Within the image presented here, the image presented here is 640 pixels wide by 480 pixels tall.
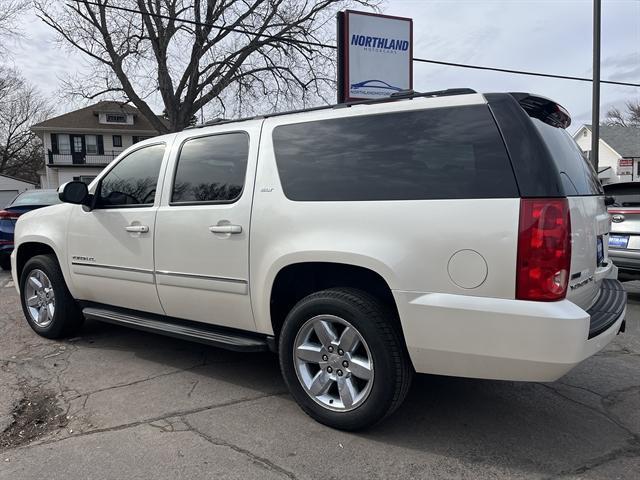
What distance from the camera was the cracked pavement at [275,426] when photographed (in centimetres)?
282

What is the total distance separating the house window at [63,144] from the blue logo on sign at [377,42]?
122 feet

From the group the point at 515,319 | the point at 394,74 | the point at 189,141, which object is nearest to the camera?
the point at 515,319

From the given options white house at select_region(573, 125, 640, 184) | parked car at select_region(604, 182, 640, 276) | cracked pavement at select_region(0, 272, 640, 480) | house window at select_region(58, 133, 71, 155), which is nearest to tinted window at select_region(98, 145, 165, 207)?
cracked pavement at select_region(0, 272, 640, 480)

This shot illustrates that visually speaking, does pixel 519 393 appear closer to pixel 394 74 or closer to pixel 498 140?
pixel 498 140

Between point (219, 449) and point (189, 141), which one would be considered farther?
point (189, 141)

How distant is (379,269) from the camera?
2920mm

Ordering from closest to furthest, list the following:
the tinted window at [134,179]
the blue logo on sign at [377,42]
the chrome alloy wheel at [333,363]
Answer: the chrome alloy wheel at [333,363] < the tinted window at [134,179] < the blue logo on sign at [377,42]

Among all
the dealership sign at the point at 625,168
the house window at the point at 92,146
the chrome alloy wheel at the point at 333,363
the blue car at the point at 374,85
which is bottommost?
the chrome alloy wheel at the point at 333,363

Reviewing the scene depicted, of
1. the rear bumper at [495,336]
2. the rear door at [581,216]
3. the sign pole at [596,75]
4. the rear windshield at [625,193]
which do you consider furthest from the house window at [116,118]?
the rear bumper at [495,336]

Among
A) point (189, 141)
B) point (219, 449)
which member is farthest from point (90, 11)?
point (219, 449)

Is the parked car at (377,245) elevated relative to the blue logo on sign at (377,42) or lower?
lower

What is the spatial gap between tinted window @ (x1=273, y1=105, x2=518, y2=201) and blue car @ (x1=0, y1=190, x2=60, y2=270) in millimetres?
8153

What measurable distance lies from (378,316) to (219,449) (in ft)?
3.88

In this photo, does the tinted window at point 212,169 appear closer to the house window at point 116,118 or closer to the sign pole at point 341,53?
the sign pole at point 341,53
